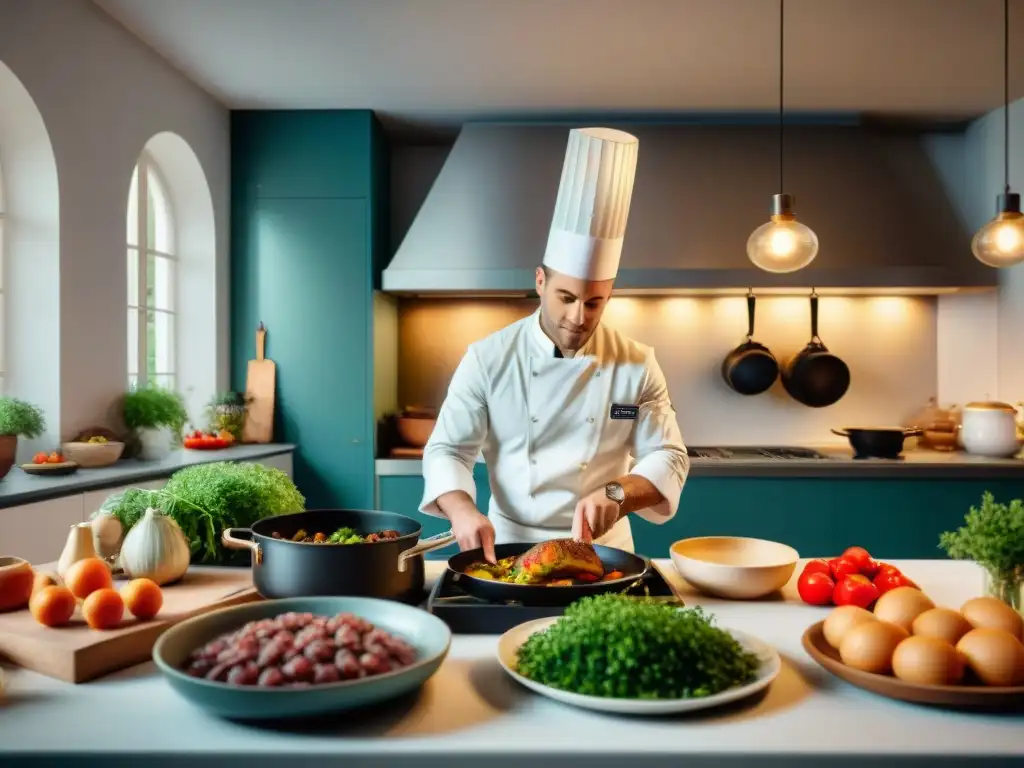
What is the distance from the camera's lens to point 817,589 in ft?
4.86

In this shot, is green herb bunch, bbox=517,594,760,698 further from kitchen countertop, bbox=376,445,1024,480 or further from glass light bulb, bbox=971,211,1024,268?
kitchen countertop, bbox=376,445,1024,480

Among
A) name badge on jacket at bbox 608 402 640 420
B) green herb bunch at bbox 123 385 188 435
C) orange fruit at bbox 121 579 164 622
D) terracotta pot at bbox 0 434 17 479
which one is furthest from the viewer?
green herb bunch at bbox 123 385 188 435

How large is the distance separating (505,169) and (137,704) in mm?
3395

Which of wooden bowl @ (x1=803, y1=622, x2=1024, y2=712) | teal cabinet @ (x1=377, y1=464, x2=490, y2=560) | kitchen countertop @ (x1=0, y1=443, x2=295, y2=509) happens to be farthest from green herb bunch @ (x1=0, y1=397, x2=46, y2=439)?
wooden bowl @ (x1=803, y1=622, x2=1024, y2=712)

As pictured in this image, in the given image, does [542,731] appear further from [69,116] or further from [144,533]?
[69,116]

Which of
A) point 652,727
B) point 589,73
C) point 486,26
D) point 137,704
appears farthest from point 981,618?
point 589,73

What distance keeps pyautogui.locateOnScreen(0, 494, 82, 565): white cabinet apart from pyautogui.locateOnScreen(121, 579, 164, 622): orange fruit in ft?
4.05

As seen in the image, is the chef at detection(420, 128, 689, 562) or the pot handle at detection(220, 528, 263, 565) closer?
the pot handle at detection(220, 528, 263, 565)

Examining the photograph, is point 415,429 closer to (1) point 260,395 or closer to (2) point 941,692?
(1) point 260,395

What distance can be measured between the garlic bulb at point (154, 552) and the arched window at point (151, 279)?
7.88 feet

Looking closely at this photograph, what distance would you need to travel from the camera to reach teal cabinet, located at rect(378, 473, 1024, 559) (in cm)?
367

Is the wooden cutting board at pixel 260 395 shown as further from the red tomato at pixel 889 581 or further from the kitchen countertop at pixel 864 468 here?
the red tomato at pixel 889 581

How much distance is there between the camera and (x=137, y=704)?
3.40 feet

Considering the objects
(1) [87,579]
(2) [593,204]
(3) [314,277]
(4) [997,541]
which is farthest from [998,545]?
(3) [314,277]
